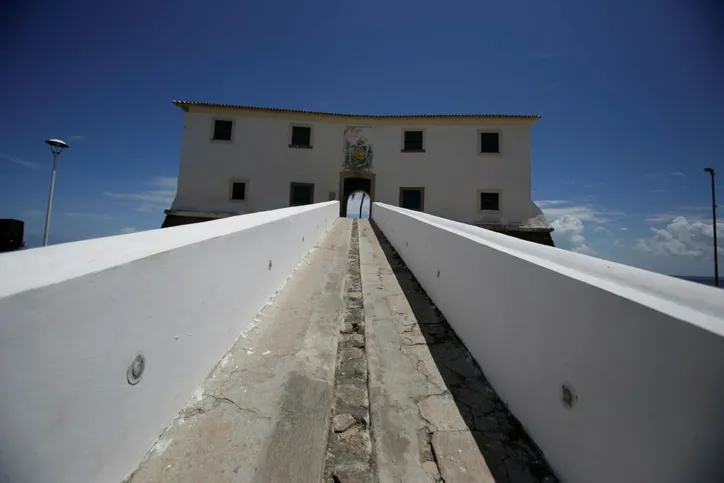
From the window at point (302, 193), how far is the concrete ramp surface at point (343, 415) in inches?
575

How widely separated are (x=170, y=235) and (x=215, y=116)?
1766 centimetres

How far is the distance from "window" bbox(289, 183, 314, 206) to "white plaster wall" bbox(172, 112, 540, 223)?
258mm

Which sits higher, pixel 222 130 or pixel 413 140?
pixel 413 140

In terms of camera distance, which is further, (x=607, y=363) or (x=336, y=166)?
(x=336, y=166)

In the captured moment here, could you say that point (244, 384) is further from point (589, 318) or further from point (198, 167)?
point (198, 167)

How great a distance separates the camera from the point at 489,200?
16.4m

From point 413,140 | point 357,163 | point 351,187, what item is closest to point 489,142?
point 413,140

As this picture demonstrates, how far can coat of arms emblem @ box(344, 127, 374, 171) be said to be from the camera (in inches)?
660

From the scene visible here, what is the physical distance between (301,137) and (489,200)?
36.2 feet

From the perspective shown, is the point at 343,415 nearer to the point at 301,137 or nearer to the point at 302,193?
the point at 302,193

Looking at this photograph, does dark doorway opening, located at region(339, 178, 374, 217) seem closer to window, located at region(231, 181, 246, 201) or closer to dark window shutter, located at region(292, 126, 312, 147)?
dark window shutter, located at region(292, 126, 312, 147)

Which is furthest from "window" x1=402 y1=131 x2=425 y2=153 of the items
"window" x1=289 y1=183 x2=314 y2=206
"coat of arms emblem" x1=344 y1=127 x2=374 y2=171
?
"window" x1=289 y1=183 x2=314 y2=206

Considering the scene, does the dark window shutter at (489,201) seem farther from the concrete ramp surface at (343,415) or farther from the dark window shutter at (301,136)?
the concrete ramp surface at (343,415)

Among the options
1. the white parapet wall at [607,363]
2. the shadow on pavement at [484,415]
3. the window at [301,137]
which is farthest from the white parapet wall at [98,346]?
the window at [301,137]
